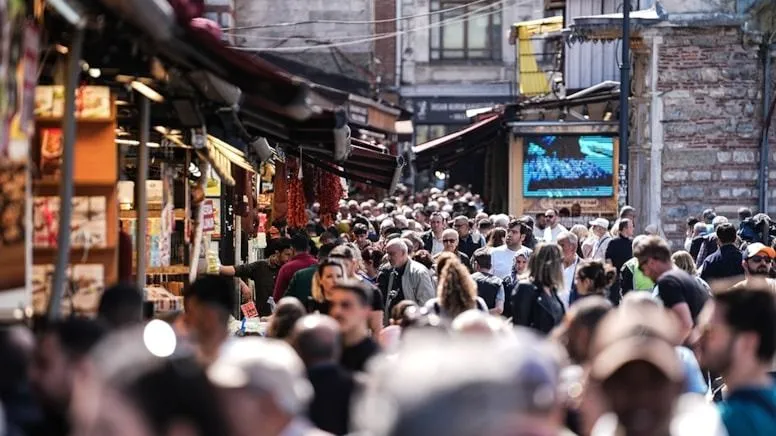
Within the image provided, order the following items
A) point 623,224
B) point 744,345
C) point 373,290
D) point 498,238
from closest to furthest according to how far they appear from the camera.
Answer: point 744,345 → point 373,290 → point 623,224 → point 498,238

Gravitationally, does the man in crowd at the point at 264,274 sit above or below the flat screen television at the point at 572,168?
below

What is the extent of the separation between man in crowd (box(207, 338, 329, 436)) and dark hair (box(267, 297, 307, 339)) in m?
3.81

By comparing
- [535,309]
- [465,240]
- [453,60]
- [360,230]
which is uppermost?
[453,60]

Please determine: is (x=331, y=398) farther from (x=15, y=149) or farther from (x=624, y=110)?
(x=624, y=110)

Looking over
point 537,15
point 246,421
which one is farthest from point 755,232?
point 537,15

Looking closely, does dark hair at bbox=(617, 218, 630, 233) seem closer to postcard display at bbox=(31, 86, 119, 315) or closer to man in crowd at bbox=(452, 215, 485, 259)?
man in crowd at bbox=(452, 215, 485, 259)

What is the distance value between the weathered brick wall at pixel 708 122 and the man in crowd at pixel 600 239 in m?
7.26

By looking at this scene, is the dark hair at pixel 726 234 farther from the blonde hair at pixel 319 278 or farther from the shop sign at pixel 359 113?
the shop sign at pixel 359 113

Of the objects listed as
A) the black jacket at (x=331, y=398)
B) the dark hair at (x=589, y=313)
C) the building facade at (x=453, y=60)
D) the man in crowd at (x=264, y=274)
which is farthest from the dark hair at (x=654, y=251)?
the building facade at (x=453, y=60)

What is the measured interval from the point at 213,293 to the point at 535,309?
3.97 m

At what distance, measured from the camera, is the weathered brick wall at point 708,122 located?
27219mm

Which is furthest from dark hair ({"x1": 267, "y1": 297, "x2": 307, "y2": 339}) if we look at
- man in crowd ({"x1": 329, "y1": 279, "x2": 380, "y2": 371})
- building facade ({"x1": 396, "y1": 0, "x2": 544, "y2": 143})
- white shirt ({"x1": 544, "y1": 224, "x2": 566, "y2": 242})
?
building facade ({"x1": 396, "y1": 0, "x2": 544, "y2": 143})

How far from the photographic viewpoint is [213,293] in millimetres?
8484

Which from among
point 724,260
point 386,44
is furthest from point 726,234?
point 386,44
